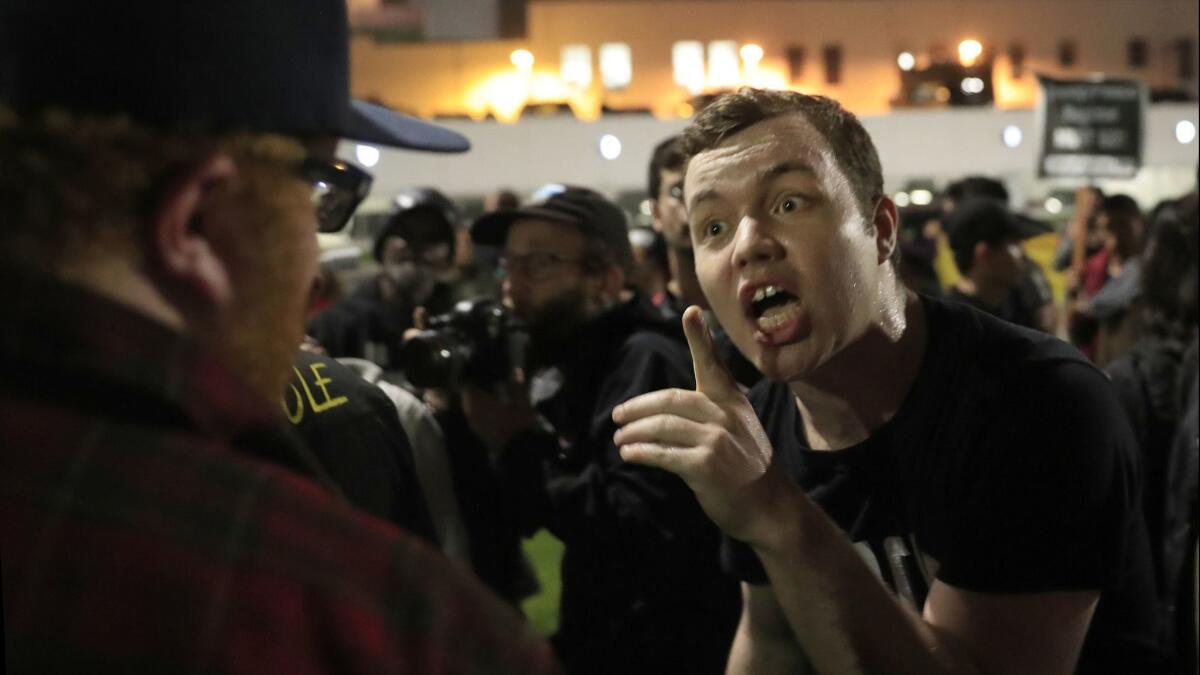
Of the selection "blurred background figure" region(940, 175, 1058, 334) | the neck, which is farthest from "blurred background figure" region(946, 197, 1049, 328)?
the neck

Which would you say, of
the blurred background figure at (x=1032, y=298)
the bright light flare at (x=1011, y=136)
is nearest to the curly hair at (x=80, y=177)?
the blurred background figure at (x=1032, y=298)

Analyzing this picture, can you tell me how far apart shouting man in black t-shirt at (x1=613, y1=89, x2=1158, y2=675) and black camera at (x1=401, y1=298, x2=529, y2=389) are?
100 cm

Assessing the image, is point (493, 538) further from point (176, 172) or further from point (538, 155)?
point (538, 155)

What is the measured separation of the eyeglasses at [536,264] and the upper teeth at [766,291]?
1202 millimetres

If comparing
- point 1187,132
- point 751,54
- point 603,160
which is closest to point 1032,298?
point 1187,132

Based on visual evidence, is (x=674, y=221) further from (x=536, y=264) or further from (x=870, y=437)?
(x=870, y=437)

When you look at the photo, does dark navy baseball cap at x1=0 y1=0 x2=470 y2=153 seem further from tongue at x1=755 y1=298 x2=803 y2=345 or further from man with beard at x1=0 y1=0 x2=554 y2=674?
tongue at x1=755 y1=298 x2=803 y2=345

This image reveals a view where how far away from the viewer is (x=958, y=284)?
3652mm

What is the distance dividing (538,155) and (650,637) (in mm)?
9163

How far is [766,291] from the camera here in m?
1.29

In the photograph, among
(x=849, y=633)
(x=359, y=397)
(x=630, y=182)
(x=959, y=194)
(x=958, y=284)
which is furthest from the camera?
(x=630, y=182)

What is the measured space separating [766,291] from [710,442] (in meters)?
0.17

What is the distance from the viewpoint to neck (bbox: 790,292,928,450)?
1.38 m

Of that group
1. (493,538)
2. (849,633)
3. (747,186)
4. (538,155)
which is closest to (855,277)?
(747,186)
